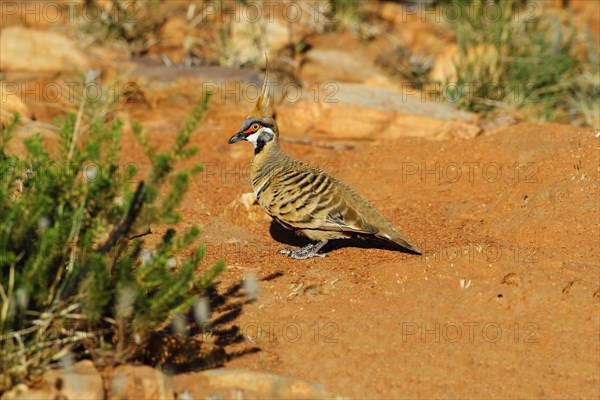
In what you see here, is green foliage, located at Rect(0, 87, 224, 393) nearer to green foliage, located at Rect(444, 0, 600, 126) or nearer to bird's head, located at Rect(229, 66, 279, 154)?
bird's head, located at Rect(229, 66, 279, 154)

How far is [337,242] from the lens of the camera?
756 centimetres

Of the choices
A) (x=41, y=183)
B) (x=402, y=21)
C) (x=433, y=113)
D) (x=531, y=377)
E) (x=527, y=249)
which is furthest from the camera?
(x=402, y=21)

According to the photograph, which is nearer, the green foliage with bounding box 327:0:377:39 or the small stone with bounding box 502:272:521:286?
the small stone with bounding box 502:272:521:286

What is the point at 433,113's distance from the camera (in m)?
10.3

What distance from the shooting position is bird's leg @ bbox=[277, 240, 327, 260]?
6.99 meters

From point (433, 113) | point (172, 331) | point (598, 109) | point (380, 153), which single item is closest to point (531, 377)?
point (172, 331)

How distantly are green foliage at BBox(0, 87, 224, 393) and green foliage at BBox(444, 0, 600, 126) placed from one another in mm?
6951

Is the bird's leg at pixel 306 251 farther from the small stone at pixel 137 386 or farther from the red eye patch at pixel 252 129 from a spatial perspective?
the small stone at pixel 137 386

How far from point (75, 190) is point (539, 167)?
4823mm

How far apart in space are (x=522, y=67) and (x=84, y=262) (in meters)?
8.12

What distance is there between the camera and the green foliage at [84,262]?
464cm

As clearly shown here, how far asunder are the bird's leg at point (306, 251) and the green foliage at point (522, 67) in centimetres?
462

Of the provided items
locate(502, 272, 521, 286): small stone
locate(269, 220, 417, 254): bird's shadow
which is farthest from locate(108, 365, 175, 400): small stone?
locate(269, 220, 417, 254): bird's shadow

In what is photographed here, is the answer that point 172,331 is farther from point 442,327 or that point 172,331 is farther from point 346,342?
point 442,327
